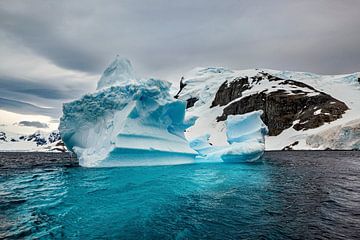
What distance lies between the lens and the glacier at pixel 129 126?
2114 centimetres

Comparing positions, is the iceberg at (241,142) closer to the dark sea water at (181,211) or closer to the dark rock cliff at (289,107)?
the dark sea water at (181,211)

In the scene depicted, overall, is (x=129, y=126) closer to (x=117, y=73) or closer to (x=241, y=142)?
(x=117, y=73)

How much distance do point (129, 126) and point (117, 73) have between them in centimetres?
737

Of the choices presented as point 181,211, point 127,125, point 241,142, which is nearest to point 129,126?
point 127,125

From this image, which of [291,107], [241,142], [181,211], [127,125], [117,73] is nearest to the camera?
[181,211]

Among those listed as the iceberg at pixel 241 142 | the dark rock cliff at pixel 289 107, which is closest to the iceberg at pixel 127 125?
the iceberg at pixel 241 142

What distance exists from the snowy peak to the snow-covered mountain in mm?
37831

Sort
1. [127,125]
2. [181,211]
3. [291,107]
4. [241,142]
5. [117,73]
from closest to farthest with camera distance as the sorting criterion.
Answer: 1. [181,211]
2. [127,125]
3. [117,73]
4. [241,142]
5. [291,107]

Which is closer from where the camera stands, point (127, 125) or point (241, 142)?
point (127, 125)

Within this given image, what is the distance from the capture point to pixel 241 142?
95.5 feet

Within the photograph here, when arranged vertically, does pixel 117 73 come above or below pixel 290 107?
below

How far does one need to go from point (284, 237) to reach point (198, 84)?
154 meters

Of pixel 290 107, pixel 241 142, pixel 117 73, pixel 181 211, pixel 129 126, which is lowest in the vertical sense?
pixel 181 211

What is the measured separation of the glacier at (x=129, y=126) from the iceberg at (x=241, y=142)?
0.47 ft
